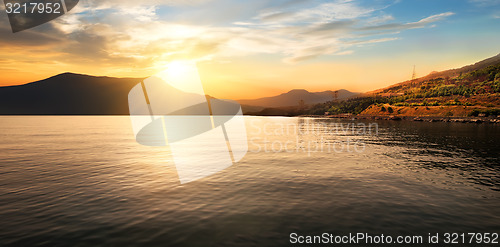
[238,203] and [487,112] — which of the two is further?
[487,112]

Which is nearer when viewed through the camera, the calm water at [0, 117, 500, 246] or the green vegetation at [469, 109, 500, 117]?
the calm water at [0, 117, 500, 246]

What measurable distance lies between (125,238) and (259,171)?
1767cm

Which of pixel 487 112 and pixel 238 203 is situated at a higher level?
pixel 487 112

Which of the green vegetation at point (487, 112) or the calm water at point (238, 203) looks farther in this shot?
the green vegetation at point (487, 112)

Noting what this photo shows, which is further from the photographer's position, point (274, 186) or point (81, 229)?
point (274, 186)

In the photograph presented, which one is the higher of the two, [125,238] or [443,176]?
[125,238]

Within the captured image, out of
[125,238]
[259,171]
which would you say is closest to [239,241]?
[125,238]

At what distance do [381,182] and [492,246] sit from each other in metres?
11.8

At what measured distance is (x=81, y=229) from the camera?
13383 mm

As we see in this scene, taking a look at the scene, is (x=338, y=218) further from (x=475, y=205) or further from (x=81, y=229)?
(x=81, y=229)

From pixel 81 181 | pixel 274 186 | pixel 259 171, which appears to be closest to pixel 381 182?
pixel 274 186

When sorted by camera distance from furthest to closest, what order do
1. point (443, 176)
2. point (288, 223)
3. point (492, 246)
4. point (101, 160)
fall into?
point (101, 160) → point (443, 176) → point (288, 223) → point (492, 246)

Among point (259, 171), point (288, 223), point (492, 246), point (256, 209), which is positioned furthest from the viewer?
point (259, 171)

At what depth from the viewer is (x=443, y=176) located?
85.6ft
